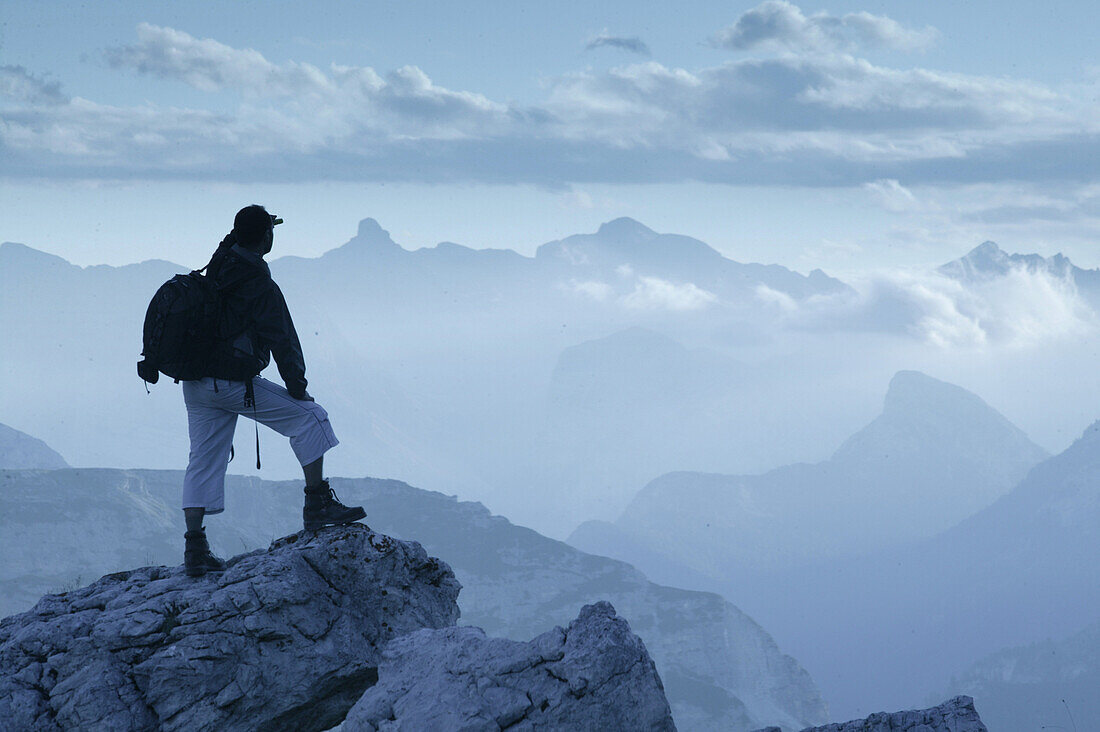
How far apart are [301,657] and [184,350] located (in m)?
3.92

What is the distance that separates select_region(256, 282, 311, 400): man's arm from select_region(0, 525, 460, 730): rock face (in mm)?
2325

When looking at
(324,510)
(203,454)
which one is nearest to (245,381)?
(203,454)

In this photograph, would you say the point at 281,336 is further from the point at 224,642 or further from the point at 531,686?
the point at 531,686

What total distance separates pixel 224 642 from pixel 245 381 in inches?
121

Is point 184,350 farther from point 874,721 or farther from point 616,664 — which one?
point 874,721

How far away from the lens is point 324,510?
12.7m

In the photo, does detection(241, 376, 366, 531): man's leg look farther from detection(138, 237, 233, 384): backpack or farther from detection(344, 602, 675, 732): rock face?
detection(344, 602, 675, 732): rock face

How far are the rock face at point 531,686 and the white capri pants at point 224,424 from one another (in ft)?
9.78


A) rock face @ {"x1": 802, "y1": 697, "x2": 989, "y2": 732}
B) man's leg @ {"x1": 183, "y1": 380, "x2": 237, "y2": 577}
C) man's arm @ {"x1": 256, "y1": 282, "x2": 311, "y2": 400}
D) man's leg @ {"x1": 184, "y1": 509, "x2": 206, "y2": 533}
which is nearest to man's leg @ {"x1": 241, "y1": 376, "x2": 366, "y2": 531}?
man's arm @ {"x1": 256, "y1": 282, "x2": 311, "y2": 400}

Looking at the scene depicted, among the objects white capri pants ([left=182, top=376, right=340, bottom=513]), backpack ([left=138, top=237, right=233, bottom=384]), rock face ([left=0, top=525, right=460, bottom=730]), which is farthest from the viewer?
white capri pants ([left=182, top=376, right=340, bottom=513])

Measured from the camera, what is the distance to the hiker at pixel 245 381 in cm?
1152

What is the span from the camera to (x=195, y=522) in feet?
40.1

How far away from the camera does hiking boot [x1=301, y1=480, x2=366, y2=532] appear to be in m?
12.6

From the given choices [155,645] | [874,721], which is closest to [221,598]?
[155,645]
